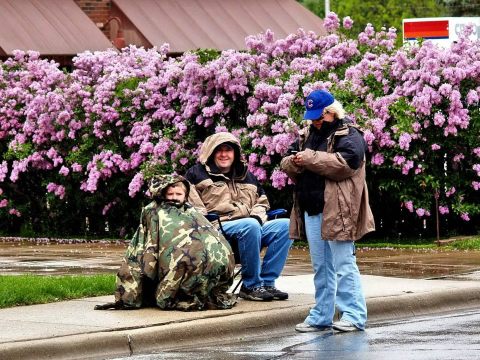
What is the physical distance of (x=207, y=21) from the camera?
2869cm

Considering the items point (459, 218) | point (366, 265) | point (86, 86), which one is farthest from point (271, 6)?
point (366, 265)

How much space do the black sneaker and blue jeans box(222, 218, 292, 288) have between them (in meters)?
0.03

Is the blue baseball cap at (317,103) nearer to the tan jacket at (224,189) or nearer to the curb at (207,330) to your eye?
the tan jacket at (224,189)

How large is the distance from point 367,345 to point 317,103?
180 centimetres

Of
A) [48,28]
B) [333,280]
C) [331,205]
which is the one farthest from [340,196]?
[48,28]

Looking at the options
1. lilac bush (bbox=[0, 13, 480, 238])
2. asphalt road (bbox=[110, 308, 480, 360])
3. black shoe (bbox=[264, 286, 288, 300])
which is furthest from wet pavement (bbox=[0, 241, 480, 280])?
asphalt road (bbox=[110, 308, 480, 360])

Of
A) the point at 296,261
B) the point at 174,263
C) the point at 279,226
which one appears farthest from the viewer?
the point at 296,261

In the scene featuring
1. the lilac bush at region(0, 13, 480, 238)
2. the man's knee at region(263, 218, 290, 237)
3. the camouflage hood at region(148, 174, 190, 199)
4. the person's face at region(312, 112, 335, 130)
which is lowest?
the man's knee at region(263, 218, 290, 237)

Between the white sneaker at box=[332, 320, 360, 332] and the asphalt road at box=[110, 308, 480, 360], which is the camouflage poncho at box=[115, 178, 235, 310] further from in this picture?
the white sneaker at box=[332, 320, 360, 332]

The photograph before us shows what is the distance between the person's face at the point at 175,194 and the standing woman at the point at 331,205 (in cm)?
92

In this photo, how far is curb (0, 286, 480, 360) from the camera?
351 inches

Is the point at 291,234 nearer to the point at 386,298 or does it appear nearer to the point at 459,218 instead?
the point at 386,298

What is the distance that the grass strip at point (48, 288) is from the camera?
1090 cm

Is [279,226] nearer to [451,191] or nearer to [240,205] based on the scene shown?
[240,205]
